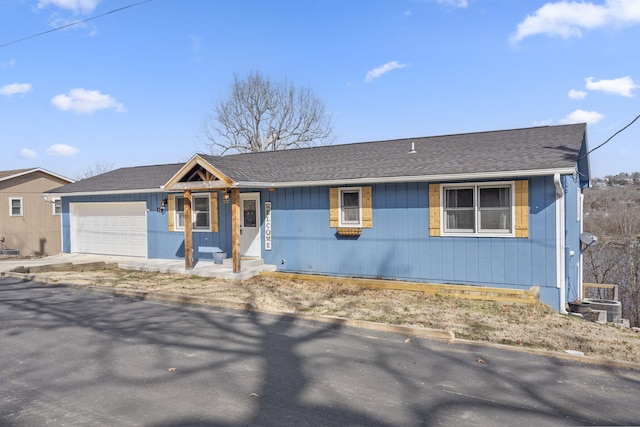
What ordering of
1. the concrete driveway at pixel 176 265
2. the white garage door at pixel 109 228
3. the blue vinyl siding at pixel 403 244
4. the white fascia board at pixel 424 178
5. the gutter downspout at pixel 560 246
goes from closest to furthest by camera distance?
the white fascia board at pixel 424 178
the gutter downspout at pixel 560 246
the blue vinyl siding at pixel 403 244
the concrete driveway at pixel 176 265
the white garage door at pixel 109 228

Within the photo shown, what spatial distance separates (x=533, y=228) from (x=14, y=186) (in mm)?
25350

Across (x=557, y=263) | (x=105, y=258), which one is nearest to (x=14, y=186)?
(x=105, y=258)

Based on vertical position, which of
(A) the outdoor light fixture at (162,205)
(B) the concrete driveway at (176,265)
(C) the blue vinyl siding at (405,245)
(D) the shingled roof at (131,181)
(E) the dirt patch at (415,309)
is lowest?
(E) the dirt patch at (415,309)

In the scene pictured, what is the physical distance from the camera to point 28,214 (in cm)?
2511

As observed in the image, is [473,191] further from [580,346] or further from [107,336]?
[107,336]

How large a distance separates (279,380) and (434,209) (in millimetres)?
6720

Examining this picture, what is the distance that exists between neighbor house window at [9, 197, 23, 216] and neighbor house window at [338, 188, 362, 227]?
68.0ft

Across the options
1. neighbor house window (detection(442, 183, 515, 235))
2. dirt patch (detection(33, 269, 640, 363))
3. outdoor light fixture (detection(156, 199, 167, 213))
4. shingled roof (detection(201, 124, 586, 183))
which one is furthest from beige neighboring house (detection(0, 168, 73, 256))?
neighbor house window (detection(442, 183, 515, 235))

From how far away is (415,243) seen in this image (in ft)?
36.4

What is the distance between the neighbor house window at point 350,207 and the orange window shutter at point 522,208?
373 centimetres

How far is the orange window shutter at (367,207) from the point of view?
1159 cm

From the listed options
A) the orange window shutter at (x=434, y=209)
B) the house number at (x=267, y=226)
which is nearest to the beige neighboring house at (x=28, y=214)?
the house number at (x=267, y=226)

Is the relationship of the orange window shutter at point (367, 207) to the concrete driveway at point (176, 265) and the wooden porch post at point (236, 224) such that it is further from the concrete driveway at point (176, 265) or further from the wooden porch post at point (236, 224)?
the wooden porch post at point (236, 224)

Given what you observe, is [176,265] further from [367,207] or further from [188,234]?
[367,207]
